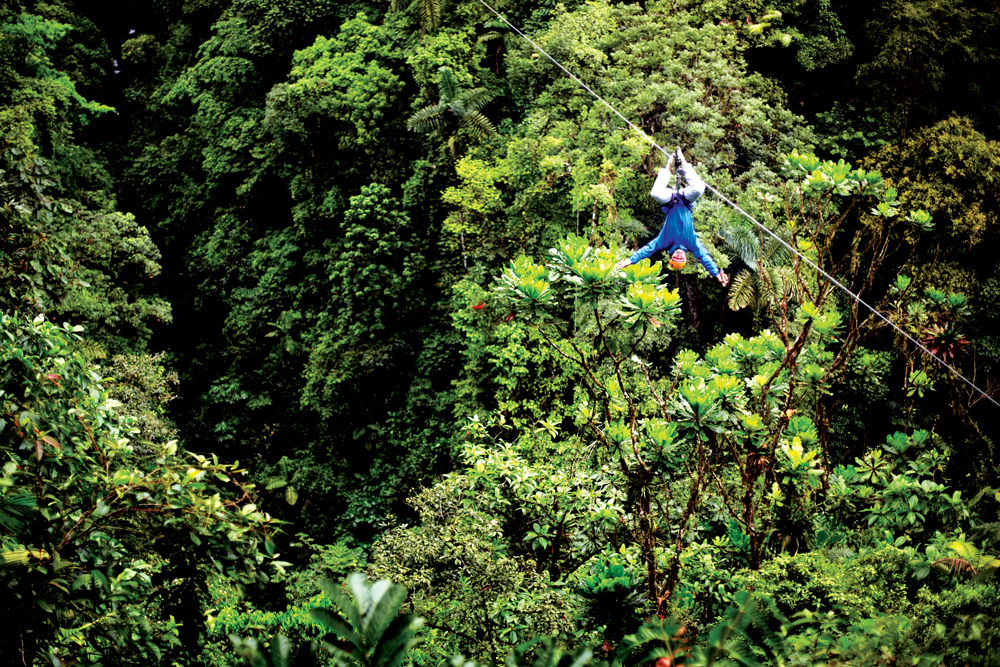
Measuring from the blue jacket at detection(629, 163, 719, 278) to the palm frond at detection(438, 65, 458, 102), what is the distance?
6.06 m

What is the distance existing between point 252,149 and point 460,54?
6.04 meters

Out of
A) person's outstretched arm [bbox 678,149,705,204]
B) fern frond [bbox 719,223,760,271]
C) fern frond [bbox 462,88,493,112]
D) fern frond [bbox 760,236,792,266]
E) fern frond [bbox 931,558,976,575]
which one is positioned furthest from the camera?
fern frond [bbox 462,88,493,112]

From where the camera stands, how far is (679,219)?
18.4 ft

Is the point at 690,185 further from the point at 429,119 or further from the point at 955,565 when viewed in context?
the point at 429,119

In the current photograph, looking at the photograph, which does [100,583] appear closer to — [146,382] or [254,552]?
[254,552]

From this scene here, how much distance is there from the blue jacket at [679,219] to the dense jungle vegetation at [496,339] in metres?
0.72

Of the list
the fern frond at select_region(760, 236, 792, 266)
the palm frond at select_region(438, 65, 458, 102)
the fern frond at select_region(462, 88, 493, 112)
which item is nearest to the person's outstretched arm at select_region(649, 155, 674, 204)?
the fern frond at select_region(760, 236, 792, 266)

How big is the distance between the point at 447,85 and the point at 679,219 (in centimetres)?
641

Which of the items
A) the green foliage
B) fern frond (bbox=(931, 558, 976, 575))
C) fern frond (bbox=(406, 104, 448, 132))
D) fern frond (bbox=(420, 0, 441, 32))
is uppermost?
fern frond (bbox=(420, 0, 441, 32))

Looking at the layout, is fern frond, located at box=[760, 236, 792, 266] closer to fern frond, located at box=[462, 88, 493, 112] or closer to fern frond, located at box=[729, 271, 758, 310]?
fern frond, located at box=[729, 271, 758, 310]

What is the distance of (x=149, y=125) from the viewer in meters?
17.2

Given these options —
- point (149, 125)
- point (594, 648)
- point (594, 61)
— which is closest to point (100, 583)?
point (594, 648)

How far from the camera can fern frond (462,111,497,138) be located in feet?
34.3

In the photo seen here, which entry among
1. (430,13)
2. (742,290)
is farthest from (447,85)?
(742,290)
